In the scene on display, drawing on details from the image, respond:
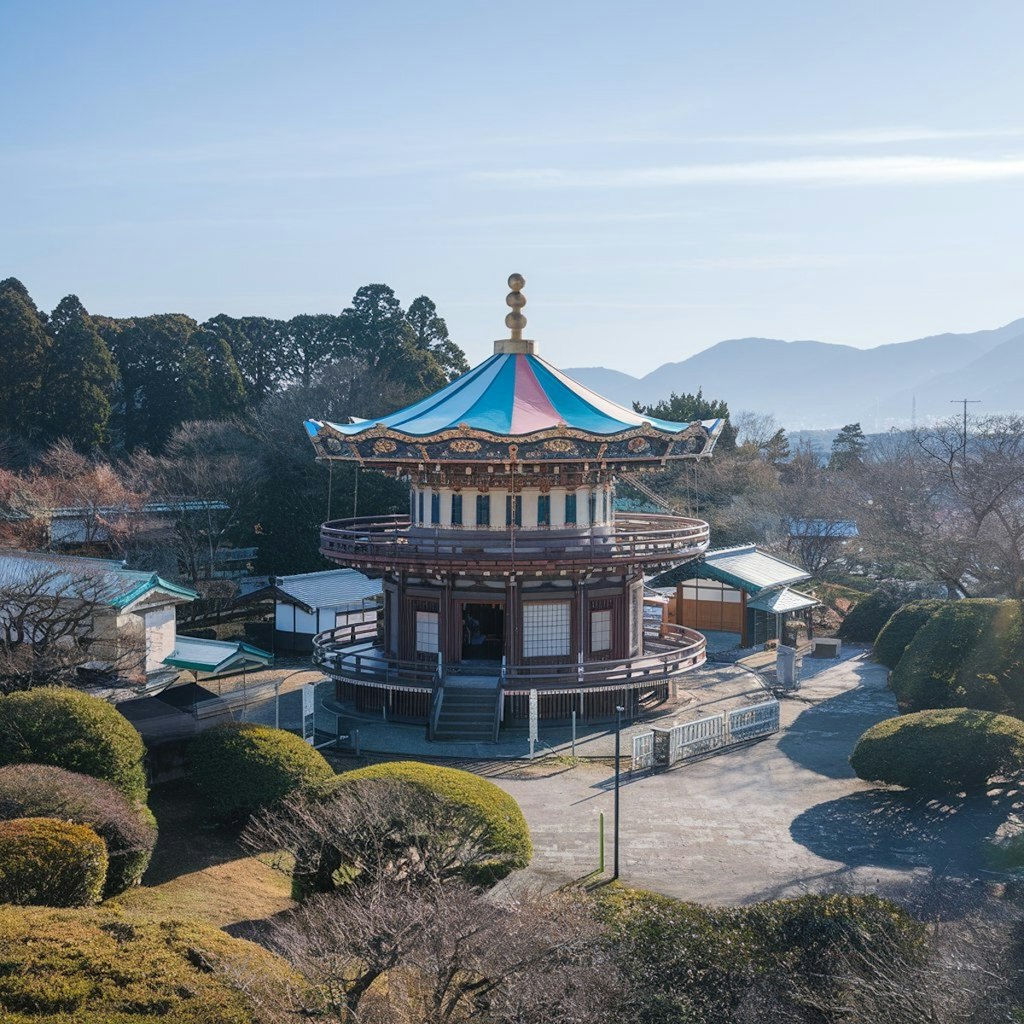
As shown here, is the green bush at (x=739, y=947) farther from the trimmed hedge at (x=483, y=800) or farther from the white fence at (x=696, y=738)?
the white fence at (x=696, y=738)

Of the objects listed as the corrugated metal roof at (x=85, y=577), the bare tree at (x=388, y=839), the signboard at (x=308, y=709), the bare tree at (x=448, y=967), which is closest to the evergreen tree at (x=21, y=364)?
the corrugated metal roof at (x=85, y=577)

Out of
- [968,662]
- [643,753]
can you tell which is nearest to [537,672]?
[643,753]

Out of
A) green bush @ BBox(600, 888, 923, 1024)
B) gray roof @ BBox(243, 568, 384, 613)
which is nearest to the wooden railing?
gray roof @ BBox(243, 568, 384, 613)

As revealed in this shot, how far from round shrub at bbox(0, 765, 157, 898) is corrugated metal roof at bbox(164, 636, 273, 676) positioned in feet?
38.9

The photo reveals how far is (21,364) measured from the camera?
5572 cm

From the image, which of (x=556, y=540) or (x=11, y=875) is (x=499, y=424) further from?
(x=11, y=875)

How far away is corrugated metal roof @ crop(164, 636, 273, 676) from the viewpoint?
3077 centimetres

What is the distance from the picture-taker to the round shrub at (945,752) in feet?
78.0

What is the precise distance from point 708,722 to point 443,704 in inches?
285

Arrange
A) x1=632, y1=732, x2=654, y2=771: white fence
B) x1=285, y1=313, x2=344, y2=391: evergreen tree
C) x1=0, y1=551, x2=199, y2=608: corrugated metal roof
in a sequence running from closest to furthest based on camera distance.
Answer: x1=632, y1=732, x2=654, y2=771: white fence → x1=0, y1=551, x2=199, y2=608: corrugated metal roof → x1=285, y1=313, x2=344, y2=391: evergreen tree

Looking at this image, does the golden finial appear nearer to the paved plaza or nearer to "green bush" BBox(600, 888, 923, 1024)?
the paved plaza

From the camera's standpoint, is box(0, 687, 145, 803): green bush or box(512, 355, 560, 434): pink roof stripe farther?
box(512, 355, 560, 434): pink roof stripe

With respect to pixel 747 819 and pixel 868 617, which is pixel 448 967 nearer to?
pixel 747 819

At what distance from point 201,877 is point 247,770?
2.17m
